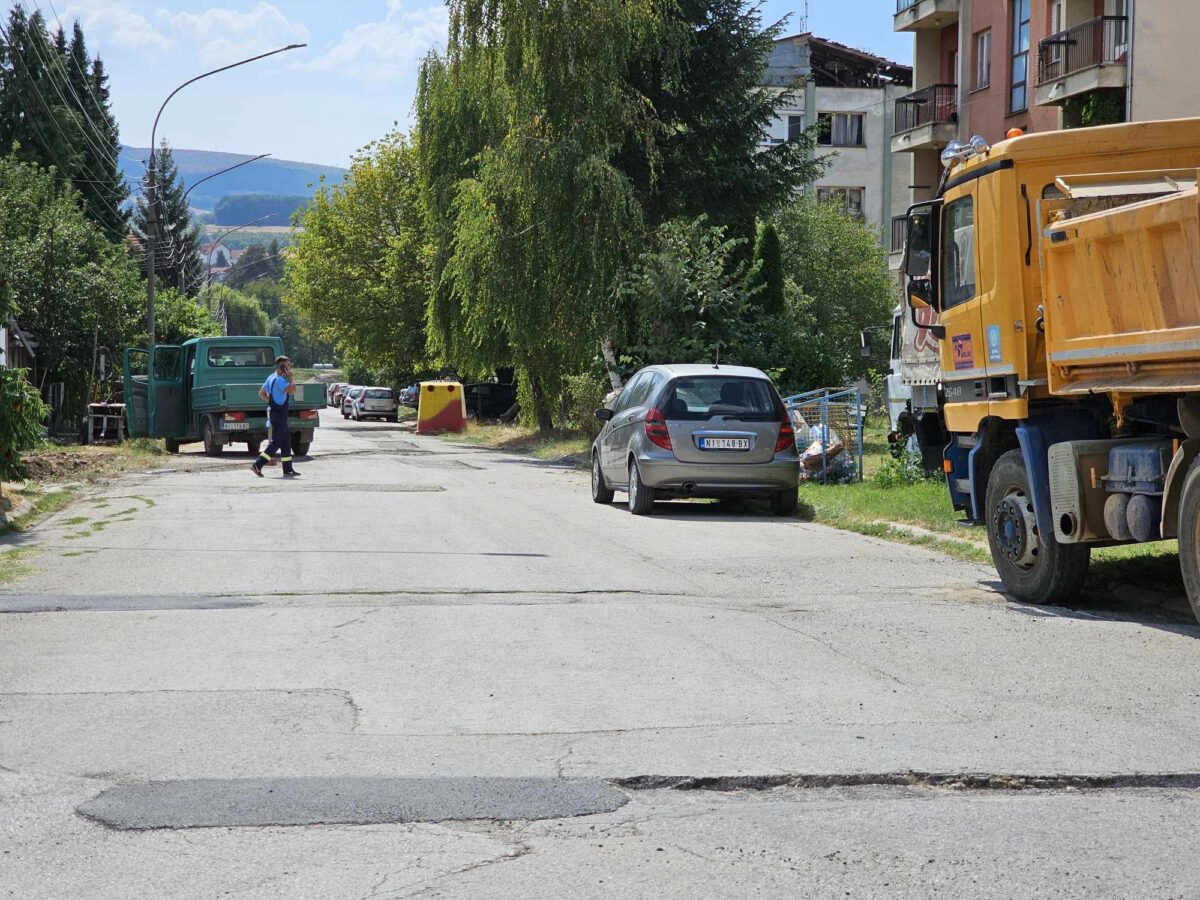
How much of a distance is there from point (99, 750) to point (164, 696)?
102 cm

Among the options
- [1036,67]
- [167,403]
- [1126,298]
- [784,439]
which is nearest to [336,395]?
[167,403]

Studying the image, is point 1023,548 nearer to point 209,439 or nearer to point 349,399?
point 209,439

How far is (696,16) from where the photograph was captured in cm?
3130

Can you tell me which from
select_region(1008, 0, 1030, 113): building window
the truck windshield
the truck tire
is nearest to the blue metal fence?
the truck tire

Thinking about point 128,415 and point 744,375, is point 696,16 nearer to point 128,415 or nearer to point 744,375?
point 128,415

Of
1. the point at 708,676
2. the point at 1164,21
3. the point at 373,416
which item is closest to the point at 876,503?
the point at 708,676

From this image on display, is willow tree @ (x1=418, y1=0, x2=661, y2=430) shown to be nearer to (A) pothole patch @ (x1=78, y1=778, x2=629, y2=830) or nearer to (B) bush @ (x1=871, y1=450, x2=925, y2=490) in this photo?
(B) bush @ (x1=871, y1=450, x2=925, y2=490)

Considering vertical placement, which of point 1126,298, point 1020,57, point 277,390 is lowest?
point 277,390

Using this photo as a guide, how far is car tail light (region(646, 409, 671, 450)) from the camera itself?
1622 centimetres

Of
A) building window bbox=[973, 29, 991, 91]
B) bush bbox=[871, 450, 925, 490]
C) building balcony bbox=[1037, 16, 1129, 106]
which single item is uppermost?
building window bbox=[973, 29, 991, 91]

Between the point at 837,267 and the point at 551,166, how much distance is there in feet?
87.7

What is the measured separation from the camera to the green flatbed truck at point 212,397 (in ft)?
94.8

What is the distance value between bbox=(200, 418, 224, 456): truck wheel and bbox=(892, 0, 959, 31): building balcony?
1984cm

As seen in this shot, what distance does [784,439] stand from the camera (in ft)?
53.7
